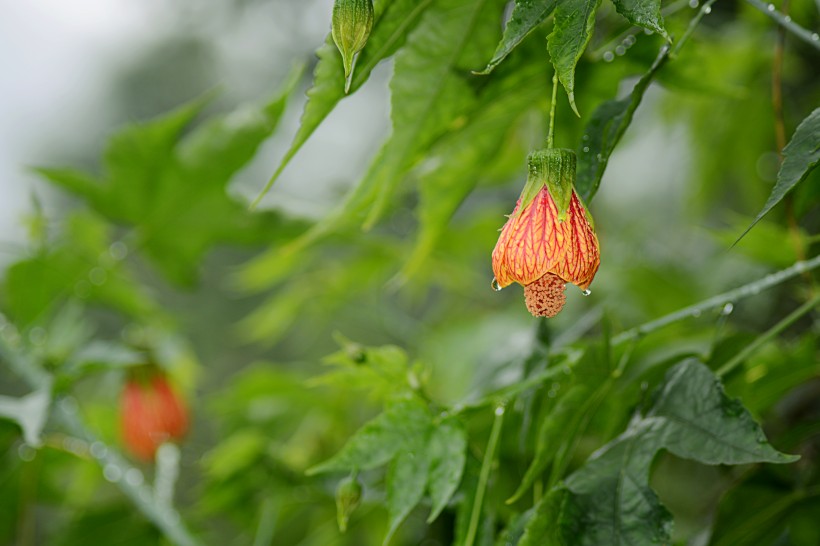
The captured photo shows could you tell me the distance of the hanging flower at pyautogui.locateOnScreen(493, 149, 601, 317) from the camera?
0.37 m

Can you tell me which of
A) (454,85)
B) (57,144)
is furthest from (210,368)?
(454,85)

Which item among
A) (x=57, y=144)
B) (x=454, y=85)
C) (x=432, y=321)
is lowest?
(x=57, y=144)

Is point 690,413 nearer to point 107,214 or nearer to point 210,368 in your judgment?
point 107,214

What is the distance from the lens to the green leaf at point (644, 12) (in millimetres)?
314

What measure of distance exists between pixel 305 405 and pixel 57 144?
3.43 meters

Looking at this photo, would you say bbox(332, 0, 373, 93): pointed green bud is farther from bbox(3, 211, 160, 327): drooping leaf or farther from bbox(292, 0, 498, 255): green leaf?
bbox(3, 211, 160, 327): drooping leaf

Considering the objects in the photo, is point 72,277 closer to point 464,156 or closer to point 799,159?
point 464,156

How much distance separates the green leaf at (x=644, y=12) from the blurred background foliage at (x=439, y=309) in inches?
4.7

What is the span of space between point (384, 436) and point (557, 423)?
0.30 feet

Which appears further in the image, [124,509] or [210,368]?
[210,368]

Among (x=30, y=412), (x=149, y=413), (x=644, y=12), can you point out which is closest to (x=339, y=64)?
(x=644, y=12)

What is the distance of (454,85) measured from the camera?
481 mm

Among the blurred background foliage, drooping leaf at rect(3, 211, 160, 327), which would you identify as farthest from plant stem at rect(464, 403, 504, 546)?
drooping leaf at rect(3, 211, 160, 327)

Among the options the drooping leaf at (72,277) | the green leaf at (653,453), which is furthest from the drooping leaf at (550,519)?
the drooping leaf at (72,277)
